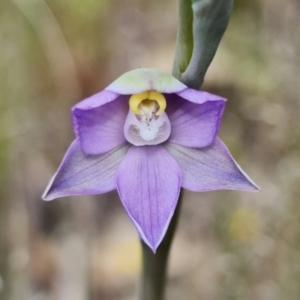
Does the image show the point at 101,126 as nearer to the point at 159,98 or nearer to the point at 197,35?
the point at 159,98

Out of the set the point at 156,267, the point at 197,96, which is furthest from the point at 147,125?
the point at 156,267

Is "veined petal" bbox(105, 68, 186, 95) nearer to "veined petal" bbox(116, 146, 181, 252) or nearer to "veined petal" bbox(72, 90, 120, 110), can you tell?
"veined petal" bbox(72, 90, 120, 110)

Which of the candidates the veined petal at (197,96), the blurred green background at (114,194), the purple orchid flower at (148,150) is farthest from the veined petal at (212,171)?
the blurred green background at (114,194)

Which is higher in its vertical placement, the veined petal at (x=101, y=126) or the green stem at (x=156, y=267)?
the veined petal at (x=101, y=126)

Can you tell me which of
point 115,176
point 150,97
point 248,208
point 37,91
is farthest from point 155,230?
point 37,91

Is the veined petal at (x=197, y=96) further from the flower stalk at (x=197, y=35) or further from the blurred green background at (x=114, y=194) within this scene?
the blurred green background at (x=114, y=194)
